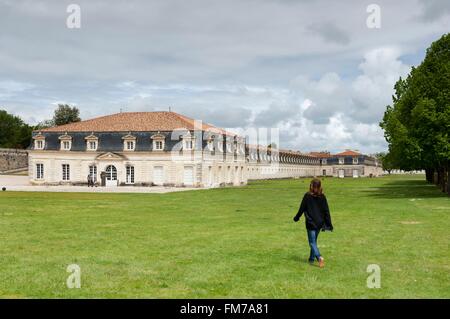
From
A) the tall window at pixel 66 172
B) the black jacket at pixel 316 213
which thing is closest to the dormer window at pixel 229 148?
the tall window at pixel 66 172

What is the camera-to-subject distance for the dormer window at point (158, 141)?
57.0 m

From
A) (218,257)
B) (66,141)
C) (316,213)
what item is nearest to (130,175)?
(66,141)

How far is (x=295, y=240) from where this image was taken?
14328 millimetres

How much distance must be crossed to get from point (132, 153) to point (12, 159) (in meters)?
49.8

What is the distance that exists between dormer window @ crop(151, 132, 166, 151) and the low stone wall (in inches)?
1944

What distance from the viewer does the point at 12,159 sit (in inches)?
3836

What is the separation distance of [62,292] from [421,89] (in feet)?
105

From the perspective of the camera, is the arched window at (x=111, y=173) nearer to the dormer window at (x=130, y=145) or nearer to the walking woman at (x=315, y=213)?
the dormer window at (x=130, y=145)

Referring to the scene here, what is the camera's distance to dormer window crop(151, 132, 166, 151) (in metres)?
57.0

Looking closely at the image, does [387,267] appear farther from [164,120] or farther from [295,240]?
[164,120]

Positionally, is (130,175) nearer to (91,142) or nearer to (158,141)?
(158,141)

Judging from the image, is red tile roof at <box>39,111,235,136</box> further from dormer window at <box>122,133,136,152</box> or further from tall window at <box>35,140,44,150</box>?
tall window at <box>35,140,44,150</box>

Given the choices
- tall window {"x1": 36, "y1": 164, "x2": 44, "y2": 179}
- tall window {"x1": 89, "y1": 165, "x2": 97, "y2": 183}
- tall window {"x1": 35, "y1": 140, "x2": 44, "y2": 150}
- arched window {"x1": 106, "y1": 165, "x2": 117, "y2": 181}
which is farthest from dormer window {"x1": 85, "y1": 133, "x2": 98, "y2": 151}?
tall window {"x1": 36, "y1": 164, "x2": 44, "y2": 179}

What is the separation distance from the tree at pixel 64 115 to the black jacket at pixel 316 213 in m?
104
